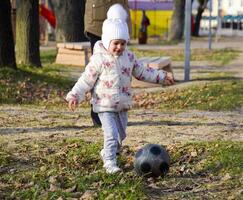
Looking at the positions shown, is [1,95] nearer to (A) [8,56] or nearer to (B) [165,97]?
(A) [8,56]

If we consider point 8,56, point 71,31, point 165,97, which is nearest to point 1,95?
point 8,56

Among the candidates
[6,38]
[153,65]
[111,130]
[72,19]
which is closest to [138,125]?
[111,130]

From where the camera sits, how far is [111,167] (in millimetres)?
5262

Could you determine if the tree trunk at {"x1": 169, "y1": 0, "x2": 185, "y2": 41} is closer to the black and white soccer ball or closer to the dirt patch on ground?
the dirt patch on ground

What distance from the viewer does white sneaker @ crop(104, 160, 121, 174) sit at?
5219 mm

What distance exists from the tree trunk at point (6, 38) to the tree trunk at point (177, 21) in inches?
854

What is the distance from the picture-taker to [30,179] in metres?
5.17

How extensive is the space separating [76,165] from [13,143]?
116cm

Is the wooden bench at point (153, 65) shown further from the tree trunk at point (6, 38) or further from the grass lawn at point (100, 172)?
the grass lawn at point (100, 172)

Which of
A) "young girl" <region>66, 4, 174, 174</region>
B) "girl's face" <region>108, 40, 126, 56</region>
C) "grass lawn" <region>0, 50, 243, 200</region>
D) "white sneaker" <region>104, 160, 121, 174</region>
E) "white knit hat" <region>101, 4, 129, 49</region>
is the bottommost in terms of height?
"grass lawn" <region>0, 50, 243, 200</region>

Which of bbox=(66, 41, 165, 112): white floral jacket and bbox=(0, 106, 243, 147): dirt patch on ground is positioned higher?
bbox=(66, 41, 165, 112): white floral jacket

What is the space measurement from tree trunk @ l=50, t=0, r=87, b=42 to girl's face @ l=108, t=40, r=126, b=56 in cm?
1290

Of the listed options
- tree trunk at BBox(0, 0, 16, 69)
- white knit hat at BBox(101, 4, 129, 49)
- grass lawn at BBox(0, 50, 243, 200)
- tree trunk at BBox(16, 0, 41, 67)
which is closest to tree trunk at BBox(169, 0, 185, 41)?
tree trunk at BBox(16, 0, 41, 67)

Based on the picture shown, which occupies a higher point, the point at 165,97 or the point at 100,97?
the point at 100,97
